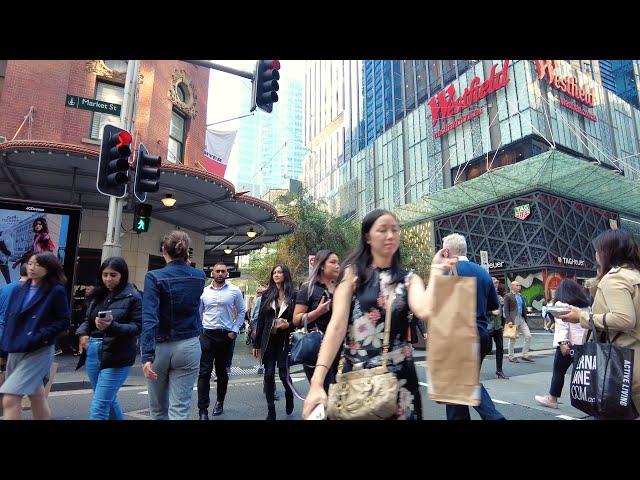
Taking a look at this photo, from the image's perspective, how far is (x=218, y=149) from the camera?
1764 cm

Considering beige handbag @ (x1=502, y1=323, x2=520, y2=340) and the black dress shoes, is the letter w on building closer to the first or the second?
beige handbag @ (x1=502, y1=323, x2=520, y2=340)

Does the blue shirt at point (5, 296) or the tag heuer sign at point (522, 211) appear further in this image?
the tag heuer sign at point (522, 211)

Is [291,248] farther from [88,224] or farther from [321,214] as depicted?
[88,224]

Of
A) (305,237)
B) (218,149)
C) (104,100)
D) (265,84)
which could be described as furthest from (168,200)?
(305,237)

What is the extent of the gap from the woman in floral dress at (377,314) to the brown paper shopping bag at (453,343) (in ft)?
0.39

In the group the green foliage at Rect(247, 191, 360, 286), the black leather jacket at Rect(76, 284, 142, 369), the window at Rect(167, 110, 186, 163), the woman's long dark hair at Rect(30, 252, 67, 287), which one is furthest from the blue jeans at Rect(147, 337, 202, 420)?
the green foliage at Rect(247, 191, 360, 286)

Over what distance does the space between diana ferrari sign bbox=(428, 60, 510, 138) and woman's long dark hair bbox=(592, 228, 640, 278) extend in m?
33.6

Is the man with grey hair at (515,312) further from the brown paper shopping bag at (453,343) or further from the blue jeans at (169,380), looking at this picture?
the brown paper shopping bag at (453,343)

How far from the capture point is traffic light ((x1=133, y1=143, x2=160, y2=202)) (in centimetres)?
800

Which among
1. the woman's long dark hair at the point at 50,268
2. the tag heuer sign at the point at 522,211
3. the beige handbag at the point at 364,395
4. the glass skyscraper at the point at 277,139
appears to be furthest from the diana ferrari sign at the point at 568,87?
the glass skyscraper at the point at 277,139

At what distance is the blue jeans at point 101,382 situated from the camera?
361cm

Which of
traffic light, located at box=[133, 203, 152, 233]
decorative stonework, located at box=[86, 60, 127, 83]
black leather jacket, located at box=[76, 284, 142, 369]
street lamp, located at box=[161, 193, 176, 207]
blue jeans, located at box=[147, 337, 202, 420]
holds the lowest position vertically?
blue jeans, located at box=[147, 337, 202, 420]

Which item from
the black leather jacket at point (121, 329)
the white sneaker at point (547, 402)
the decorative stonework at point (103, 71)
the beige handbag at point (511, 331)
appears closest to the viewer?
the black leather jacket at point (121, 329)
